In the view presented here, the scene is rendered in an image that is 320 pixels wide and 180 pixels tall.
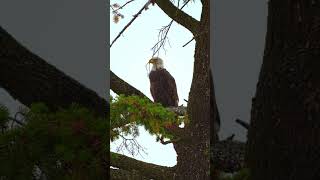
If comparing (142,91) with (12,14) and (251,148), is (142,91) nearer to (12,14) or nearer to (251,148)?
(251,148)

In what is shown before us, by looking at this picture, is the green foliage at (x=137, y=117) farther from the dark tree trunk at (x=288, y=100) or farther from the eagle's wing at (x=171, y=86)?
the dark tree trunk at (x=288, y=100)

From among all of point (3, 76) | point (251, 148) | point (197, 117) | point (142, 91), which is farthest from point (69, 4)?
point (251, 148)

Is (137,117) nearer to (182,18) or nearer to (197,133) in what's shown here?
(197,133)

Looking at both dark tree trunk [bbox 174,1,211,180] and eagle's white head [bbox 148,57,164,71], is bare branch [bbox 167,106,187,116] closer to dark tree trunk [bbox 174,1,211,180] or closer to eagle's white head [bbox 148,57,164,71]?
dark tree trunk [bbox 174,1,211,180]

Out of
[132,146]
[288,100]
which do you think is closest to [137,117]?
[132,146]

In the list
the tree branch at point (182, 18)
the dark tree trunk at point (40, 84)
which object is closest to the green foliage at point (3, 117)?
the dark tree trunk at point (40, 84)

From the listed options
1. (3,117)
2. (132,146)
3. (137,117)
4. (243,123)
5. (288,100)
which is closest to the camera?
(288,100)

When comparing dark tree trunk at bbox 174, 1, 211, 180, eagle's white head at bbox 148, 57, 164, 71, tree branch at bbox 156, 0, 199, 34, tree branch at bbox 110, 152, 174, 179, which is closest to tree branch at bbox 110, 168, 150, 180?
tree branch at bbox 110, 152, 174, 179
